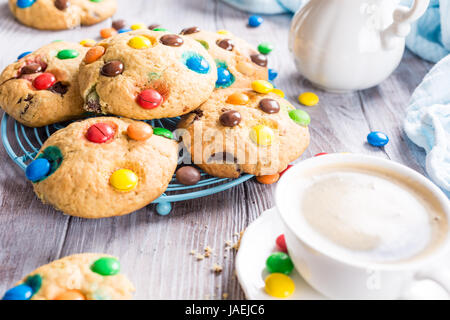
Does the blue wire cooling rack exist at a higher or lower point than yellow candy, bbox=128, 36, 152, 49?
lower

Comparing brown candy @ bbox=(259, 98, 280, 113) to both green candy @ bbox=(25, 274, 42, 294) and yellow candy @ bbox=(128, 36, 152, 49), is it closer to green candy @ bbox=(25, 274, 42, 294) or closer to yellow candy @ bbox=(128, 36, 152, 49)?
yellow candy @ bbox=(128, 36, 152, 49)

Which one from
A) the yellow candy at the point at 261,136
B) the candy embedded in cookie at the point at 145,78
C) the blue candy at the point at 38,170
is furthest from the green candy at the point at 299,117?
the blue candy at the point at 38,170

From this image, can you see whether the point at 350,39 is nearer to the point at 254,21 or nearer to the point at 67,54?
the point at 254,21

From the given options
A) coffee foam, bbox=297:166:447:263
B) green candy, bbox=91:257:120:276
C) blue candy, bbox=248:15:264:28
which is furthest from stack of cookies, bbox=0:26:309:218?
blue candy, bbox=248:15:264:28

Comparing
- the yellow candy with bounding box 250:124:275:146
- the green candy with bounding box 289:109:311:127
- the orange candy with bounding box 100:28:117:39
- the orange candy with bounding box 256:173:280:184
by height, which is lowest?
the orange candy with bounding box 256:173:280:184

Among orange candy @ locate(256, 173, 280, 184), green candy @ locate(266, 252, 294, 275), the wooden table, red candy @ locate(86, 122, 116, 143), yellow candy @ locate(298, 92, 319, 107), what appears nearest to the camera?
green candy @ locate(266, 252, 294, 275)

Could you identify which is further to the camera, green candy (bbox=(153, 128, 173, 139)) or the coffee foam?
green candy (bbox=(153, 128, 173, 139))
